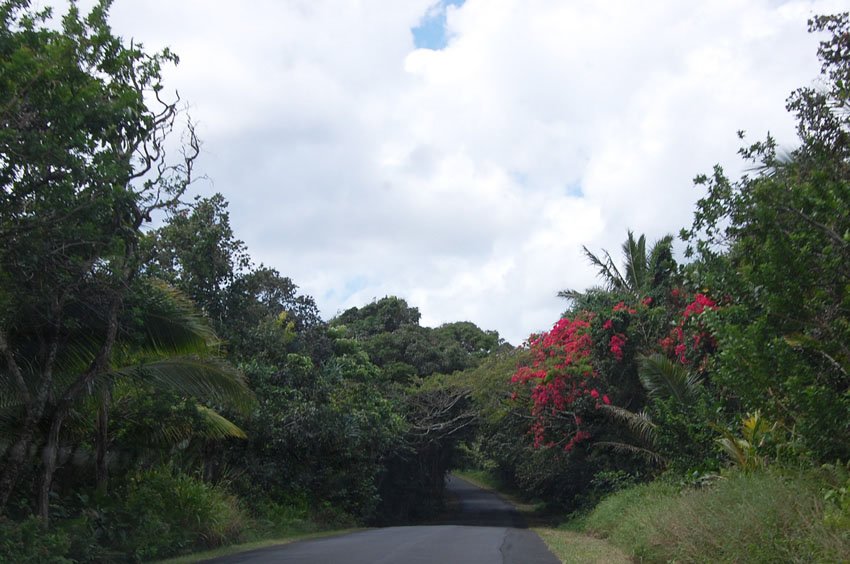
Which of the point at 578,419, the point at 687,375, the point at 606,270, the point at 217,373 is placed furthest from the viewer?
the point at 606,270

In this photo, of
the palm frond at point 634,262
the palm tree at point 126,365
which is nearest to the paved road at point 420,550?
the palm tree at point 126,365

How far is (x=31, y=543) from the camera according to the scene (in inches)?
376

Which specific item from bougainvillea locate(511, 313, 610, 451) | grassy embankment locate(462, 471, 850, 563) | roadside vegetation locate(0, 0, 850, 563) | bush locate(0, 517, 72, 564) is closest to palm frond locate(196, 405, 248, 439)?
roadside vegetation locate(0, 0, 850, 563)

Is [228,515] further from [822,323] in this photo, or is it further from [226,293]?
[822,323]

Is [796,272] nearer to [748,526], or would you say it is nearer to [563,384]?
[748,526]

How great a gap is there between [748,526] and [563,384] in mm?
13160

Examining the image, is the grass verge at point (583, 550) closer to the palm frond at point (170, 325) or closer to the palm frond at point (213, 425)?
the palm frond at point (213, 425)

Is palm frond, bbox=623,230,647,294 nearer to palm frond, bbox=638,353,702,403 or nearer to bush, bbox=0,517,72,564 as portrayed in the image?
palm frond, bbox=638,353,702,403

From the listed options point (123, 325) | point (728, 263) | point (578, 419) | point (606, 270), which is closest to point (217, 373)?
point (123, 325)

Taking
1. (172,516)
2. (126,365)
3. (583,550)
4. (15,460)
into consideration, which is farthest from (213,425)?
(583,550)

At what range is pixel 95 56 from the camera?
9898mm

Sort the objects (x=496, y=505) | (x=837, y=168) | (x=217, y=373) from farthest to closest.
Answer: (x=496, y=505) → (x=217, y=373) → (x=837, y=168)

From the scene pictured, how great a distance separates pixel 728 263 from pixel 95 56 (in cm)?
818

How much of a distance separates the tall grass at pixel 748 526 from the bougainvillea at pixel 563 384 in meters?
8.75
